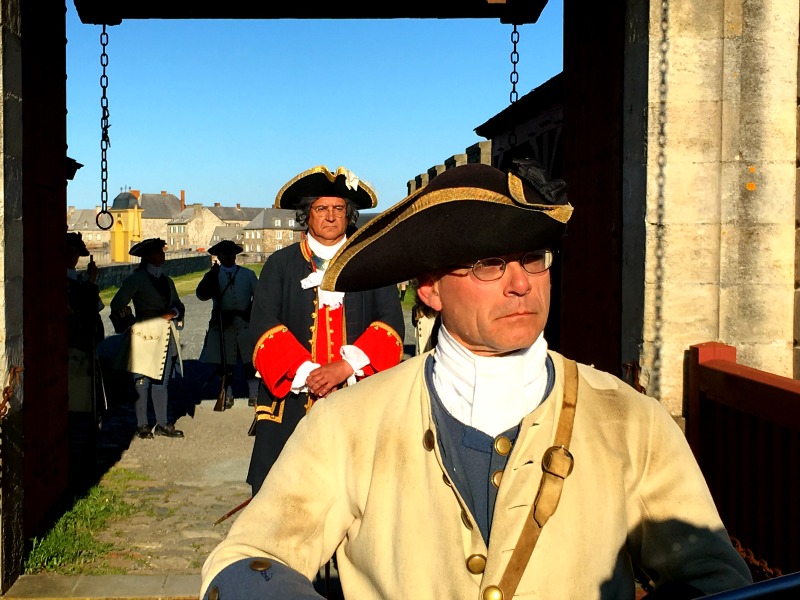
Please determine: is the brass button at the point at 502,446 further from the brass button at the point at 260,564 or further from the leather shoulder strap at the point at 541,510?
the brass button at the point at 260,564

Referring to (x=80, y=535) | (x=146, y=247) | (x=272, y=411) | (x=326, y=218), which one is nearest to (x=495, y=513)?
(x=272, y=411)

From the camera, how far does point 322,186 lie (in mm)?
5000

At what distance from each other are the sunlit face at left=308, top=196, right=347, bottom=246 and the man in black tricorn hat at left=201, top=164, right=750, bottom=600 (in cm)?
284

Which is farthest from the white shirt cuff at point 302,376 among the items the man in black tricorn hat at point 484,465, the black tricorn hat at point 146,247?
the black tricorn hat at point 146,247

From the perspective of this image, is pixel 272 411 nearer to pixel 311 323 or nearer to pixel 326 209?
pixel 311 323

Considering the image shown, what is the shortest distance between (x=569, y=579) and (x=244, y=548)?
25.7 inches

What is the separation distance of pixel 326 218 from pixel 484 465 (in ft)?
10.2

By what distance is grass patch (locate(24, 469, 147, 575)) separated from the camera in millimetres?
5414

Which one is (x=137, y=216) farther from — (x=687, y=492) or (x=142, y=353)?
(x=687, y=492)

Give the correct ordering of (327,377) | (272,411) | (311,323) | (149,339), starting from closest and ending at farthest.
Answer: (327,377) → (272,411) → (311,323) → (149,339)

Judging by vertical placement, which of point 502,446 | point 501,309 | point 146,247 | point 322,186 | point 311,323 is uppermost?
point 322,186

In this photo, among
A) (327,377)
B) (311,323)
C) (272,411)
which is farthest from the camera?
(311,323)

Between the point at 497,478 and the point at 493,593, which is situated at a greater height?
the point at 497,478

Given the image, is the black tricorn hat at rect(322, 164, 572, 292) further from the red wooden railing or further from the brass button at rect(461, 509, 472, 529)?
the red wooden railing
